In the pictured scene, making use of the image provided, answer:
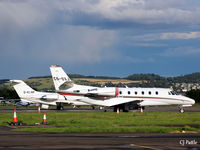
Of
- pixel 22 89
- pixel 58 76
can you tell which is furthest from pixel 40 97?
pixel 58 76

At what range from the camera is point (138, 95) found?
60.0 metres

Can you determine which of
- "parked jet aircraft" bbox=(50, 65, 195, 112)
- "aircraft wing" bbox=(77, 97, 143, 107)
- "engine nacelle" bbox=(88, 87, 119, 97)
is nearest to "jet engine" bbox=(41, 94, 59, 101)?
"parked jet aircraft" bbox=(50, 65, 195, 112)

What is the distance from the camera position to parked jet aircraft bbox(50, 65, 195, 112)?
59.1 meters

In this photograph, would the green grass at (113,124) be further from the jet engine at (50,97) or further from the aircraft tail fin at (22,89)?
the aircraft tail fin at (22,89)

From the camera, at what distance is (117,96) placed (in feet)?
196

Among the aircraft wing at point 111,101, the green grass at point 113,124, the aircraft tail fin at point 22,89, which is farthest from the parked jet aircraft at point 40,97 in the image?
the green grass at point 113,124

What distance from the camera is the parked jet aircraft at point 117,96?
59.1 meters

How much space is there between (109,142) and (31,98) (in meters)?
60.0

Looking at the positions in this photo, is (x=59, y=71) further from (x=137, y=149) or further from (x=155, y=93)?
(x=137, y=149)

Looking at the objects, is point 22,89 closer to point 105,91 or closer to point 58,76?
point 58,76

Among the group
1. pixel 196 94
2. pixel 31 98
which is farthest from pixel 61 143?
pixel 196 94

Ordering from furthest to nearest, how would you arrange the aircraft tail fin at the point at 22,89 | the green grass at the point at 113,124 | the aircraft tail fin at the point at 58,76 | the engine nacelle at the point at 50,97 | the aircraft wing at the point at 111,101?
the aircraft tail fin at the point at 22,89
the engine nacelle at the point at 50,97
the aircraft tail fin at the point at 58,76
the aircraft wing at the point at 111,101
the green grass at the point at 113,124

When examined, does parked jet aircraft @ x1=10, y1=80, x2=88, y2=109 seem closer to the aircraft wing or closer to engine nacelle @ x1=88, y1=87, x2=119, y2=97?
the aircraft wing

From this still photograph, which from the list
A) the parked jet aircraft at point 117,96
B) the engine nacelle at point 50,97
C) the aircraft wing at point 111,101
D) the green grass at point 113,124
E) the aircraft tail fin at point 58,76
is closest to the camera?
the green grass at point 113,124
